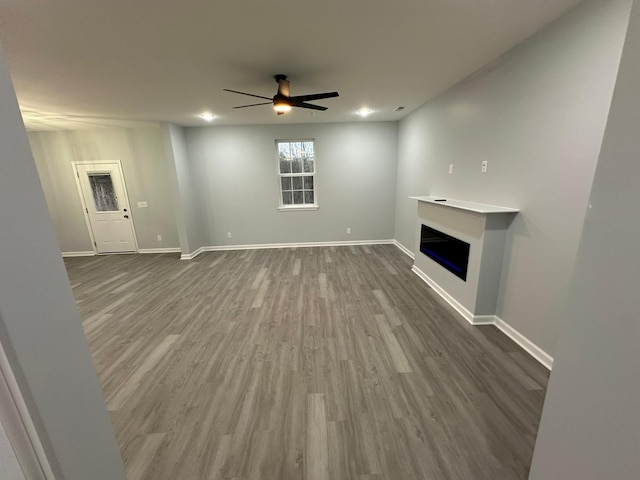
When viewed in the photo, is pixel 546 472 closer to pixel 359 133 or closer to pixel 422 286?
pixel 422 286

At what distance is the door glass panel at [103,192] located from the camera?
548cm

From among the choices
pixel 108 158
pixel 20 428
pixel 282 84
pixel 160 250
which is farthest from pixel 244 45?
pixel 160 250

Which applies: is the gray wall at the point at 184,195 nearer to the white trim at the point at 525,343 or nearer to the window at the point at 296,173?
the window at the point at 296,173

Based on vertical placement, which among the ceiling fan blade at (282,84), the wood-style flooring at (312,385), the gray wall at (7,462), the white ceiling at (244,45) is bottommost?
the wood-style flooring at (312,385)

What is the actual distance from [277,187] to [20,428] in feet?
17.4

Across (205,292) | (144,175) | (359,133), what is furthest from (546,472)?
(144,175)

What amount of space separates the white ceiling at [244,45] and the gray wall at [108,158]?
74.2 inches

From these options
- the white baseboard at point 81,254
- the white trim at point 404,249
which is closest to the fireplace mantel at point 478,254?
the white trim at point 404,249

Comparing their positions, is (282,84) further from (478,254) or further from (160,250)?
(160,250)

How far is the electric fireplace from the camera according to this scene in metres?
2.89

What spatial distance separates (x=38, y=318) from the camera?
1.87ft

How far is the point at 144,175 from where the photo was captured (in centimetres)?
547

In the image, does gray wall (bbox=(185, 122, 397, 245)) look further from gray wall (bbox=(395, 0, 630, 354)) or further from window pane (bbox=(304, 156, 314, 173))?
gray wall (bbox=(395, 0, 630, 354))

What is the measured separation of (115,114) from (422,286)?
211 inches
